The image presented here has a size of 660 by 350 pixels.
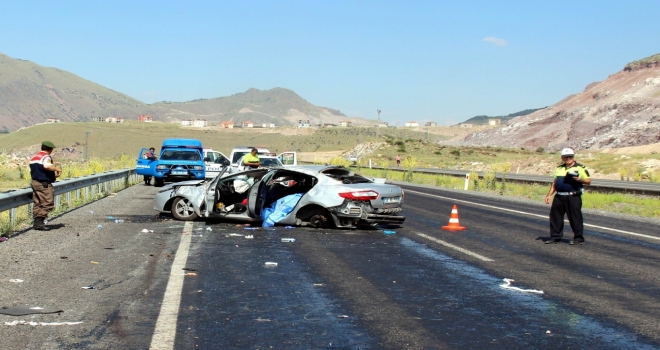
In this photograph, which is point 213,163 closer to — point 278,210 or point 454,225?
point 278,210

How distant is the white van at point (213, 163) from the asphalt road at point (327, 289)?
1726 centimetres

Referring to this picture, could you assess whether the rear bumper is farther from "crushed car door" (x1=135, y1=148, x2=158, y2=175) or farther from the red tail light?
"crushed car door" (x1=135, y1=148, x2=158, y2=175)

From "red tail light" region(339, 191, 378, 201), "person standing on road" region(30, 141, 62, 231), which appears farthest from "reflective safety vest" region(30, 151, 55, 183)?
"red tail light" region(339, 191, 378, 201)

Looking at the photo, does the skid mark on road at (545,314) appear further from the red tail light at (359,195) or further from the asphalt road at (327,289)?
the red tail light at (359,195)

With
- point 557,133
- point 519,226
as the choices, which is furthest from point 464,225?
point 557,133

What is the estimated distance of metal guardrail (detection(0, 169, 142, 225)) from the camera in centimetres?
1431

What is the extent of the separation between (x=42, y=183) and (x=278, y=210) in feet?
15.0

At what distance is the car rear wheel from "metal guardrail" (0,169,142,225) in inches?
116

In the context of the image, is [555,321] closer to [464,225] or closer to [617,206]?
[464,225]

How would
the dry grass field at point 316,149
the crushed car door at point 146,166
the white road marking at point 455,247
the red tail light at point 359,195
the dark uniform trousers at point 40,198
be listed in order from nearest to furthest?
the white road marking at point 455,247 → the dark uniform trousers at point 40,198 → the red tail light at point 359,195 → the crushed car door at point 146,166 → the dry grass field at point 316,149

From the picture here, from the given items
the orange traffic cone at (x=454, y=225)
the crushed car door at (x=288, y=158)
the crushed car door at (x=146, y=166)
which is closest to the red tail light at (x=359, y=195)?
the orange traffic cone at (x=454, y=225)

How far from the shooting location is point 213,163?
3362 cm

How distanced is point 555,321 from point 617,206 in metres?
21.1

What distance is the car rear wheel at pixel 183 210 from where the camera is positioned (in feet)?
55.1
